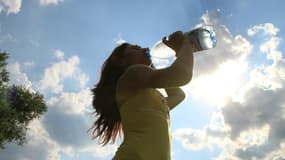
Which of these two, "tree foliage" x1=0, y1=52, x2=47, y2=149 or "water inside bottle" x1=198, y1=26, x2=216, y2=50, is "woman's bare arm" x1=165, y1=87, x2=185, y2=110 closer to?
"water inside bottle" x1=198, y1=26, x2=216, y2=50

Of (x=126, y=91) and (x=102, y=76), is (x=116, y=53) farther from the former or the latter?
(x=126, y=91)

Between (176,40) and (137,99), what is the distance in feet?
2.11

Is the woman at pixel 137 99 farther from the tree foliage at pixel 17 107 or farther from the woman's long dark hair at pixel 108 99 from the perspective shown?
the tree foliage at pixel 17 107

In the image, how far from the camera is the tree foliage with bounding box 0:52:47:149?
2416 cm

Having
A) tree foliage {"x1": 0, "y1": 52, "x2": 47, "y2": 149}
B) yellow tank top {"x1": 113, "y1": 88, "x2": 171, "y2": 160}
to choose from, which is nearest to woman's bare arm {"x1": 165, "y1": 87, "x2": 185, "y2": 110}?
yellow tank top {"x1": 113, "y1": 88, "x2": 171, "y2": 160}

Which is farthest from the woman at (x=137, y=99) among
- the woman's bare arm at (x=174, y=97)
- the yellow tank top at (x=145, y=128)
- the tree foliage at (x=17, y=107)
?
the tree foliage at (x=17, y=107)

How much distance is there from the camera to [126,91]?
318 centimetres

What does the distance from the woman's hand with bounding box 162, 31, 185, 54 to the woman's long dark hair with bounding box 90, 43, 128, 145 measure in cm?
52

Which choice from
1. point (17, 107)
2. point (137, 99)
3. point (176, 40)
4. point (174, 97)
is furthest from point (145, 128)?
point (17, 107)

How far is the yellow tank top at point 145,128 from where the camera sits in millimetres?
2795

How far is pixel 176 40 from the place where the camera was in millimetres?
3311

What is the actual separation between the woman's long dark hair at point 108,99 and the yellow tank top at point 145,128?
0.30 metres

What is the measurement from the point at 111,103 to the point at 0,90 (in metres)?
22.9

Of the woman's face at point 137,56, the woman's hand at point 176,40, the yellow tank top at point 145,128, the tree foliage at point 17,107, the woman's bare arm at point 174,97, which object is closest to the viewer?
the yellow tank top at point 145,128
